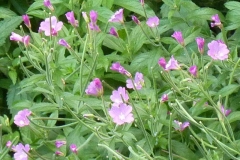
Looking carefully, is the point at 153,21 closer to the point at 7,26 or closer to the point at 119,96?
the point at 119,96

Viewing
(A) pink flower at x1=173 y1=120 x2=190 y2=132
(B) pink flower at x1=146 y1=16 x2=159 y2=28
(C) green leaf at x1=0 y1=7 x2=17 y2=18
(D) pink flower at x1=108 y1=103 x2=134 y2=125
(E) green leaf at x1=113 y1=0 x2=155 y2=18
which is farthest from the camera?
(C) green leaf at x1=0 y1=7 x2=17 y2=18

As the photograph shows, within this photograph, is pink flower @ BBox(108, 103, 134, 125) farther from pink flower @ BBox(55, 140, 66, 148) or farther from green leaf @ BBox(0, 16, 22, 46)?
green leaf @ BBox(0, 16, 22, 46)

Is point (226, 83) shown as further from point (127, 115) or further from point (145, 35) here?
point (127, 115)

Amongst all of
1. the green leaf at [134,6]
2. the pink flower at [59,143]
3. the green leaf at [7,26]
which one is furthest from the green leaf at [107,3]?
the pink flower at [59,143]

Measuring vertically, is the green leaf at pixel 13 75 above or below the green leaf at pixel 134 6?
below

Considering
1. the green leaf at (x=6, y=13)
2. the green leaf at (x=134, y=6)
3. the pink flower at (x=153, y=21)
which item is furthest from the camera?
the green leaf at (x=6, y=13)

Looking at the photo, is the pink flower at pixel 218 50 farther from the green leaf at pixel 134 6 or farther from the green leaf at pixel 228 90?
the green leaf at pixel 134 6

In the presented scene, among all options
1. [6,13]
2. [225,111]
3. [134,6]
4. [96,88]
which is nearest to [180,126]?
[225,111]


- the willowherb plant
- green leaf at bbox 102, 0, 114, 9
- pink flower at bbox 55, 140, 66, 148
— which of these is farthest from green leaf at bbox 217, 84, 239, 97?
green leaf at bbox 102, 0, 114, 9
